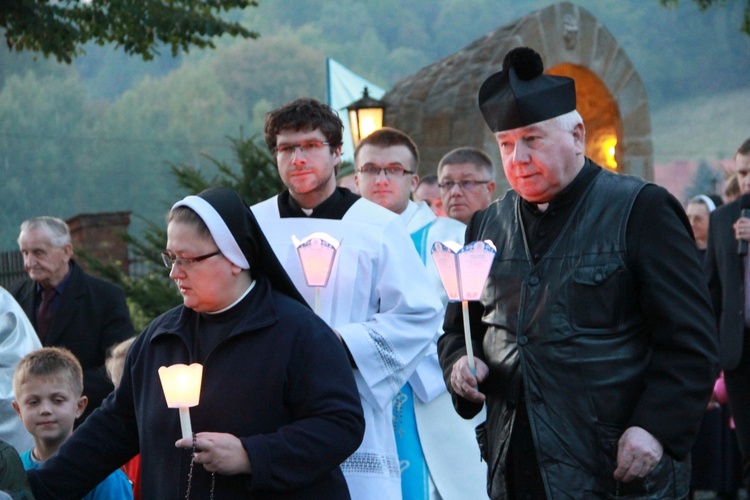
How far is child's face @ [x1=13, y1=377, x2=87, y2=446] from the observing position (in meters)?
5.38

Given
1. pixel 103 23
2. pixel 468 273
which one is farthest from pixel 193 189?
pixel 468 273

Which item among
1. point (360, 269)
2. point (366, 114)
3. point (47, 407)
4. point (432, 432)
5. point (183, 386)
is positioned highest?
point (366, 114)

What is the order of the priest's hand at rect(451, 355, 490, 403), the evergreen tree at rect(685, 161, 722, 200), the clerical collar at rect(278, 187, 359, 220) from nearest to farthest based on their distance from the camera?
the priest's hand at rect(451, 355, 490, 403) → the clerical collar at rect(278, 187, 359, 220) → the evergreen tree at rect(685, 161, 722, 200)

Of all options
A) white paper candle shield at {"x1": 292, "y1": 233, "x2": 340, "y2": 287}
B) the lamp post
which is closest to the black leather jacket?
white paper candle shield at {"x1": 292, "y1": 233, "x2": 340, "y2": 287}

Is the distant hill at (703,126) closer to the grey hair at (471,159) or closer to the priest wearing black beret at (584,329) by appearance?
the grey hair at (471,159)

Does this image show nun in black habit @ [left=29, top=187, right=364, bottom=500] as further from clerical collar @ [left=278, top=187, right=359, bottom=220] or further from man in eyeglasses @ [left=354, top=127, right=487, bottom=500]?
man in eyeglasses @ [left=354, top=127, right=487, bottom=500]

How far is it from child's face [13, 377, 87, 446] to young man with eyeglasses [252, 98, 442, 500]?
117 cm

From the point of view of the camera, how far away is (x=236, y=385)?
367cm

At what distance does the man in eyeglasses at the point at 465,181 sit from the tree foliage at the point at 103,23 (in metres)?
7.19

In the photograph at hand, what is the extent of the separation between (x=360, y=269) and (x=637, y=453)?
215 centimetres

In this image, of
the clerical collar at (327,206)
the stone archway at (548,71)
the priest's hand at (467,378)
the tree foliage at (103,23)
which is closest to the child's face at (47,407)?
the clerical collar at (327,206)

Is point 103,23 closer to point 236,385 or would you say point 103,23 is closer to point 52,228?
point 52,228

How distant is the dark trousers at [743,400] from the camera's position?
755 centimetres

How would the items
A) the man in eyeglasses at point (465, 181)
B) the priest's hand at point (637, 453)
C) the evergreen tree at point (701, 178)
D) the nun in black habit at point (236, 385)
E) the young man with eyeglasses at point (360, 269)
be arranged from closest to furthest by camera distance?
the priest's hand at point (637, 453) → the nun in black habit at point (236, 385) → the young man with eyeglasses at point (360, 269) → the man in eyeglasses at point (465, 181) → the evergreen tree at point (701, 178)
